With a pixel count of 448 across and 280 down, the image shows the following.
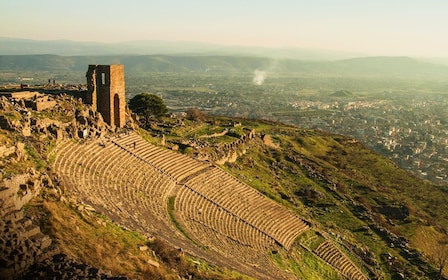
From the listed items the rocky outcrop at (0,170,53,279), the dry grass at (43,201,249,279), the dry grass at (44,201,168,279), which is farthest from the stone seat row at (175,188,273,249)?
the rocky outcrop at (0,170,53,279)

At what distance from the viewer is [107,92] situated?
1321 inches

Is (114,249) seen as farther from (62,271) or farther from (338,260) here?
(338,260)

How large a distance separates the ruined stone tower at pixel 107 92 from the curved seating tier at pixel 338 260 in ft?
58.0

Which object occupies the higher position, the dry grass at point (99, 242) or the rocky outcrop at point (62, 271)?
the rocky outcrop at point (62, 271)

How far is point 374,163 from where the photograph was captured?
56.4 metres

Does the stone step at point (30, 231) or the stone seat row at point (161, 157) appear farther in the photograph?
the stone seat row at point (161, 157)

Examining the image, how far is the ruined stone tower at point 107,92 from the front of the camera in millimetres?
33250

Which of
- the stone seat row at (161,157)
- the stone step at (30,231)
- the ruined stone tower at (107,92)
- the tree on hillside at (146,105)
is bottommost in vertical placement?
the stone seat row at (161,157)

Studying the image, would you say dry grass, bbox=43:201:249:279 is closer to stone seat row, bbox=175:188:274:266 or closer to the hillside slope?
the hillside slope

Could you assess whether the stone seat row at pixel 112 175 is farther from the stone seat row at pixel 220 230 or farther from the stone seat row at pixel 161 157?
the stone seat row at pixel 220 230

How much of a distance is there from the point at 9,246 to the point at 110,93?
2370 cm

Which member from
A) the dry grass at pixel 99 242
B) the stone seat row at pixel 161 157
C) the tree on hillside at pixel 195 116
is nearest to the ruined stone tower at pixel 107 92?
the stone seat row at pixel 161 157

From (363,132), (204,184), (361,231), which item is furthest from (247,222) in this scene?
(363,132)

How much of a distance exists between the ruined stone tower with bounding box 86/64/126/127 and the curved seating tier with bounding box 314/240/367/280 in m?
17.7
